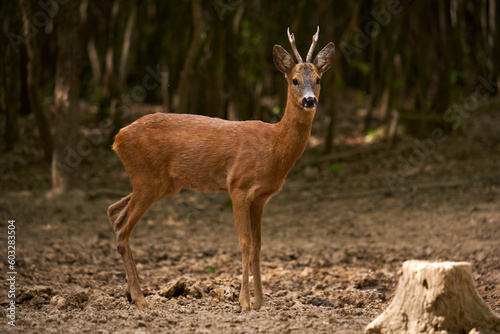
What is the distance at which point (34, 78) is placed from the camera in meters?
10.1

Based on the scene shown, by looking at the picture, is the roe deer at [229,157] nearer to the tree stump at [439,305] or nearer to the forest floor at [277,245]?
the forest floor at [277,245]

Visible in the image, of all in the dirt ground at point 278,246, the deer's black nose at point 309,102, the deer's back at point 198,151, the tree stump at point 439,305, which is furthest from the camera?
the deer's back at point 198,151

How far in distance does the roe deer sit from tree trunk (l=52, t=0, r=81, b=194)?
4.66m

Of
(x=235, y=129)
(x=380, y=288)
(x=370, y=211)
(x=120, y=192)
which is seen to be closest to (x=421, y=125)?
(x=370, y=211)

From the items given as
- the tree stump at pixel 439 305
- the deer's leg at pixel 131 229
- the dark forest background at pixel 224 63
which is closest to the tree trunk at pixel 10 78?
the dark forest background at pixel 224 63

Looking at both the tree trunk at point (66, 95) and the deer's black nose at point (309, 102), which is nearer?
the deer's black nose at point (309, 102)

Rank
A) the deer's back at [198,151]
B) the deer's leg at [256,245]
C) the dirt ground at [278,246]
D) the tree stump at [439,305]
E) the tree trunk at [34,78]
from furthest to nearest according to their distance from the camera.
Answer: the tree trunk at [34,78] < the deer's leg at [256,245] < the deer's back at [198,151] < the dirt ground at [278,246] < the tree stump at [439,305]

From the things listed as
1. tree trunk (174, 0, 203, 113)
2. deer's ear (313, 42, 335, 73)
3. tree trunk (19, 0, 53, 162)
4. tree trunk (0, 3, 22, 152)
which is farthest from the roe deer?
tree trunk (0, 3, 22, 152)

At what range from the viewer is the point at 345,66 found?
18.9 meters

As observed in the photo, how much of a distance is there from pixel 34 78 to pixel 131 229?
244 inches

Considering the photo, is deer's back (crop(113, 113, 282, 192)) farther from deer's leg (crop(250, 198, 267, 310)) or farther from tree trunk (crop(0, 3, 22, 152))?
tree trunk (crop(0, 3, 22, 152))

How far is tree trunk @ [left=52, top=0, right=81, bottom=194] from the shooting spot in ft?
30.6

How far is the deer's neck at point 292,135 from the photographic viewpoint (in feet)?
15.2

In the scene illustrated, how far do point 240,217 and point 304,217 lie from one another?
4.59 meters
